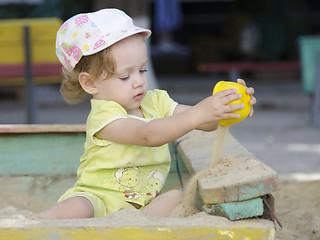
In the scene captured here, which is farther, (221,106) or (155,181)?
(155,181)

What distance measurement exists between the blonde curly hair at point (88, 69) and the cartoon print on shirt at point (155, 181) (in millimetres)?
417

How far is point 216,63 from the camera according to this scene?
416 inches

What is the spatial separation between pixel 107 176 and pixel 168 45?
1242 centimetres

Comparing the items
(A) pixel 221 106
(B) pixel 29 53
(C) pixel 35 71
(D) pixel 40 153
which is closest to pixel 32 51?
(B) pixel 29 53

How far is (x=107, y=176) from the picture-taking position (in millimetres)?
2090

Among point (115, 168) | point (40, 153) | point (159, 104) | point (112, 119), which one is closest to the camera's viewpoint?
point (112, 119)

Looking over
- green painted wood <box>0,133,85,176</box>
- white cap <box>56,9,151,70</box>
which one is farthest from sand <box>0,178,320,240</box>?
white cap <box>56,9,151,70</box>

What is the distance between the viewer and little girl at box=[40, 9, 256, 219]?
1985 millimetres

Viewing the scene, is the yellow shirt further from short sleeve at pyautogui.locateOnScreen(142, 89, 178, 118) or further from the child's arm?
short sleeve at pyautogui.locateOnScreen(142, 89, 178, 118)

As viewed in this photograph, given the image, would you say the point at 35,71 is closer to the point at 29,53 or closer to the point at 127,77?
the point at 29,53

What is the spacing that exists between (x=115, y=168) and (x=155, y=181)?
165 millimetres

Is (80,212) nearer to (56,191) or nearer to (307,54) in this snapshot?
(56,191)

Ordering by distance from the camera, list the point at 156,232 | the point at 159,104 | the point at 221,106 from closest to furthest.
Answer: the point at 156,232 → the point at 221,106 → the point at 159,104

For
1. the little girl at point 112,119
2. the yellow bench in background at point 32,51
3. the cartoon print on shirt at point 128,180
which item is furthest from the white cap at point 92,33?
the yellow bench in background at point 32,51
